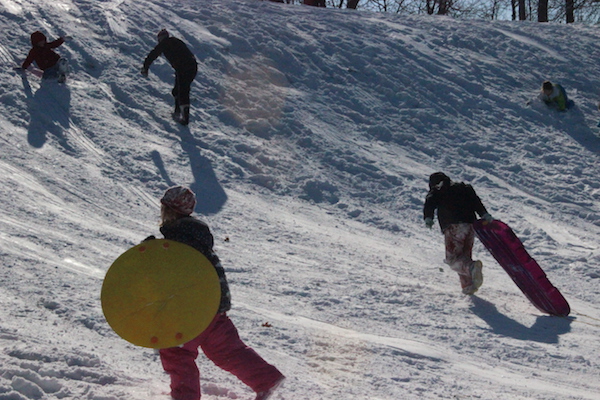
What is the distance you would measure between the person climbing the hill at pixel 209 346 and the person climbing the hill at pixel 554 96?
12.1m

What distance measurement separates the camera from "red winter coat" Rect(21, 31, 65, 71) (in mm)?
10383

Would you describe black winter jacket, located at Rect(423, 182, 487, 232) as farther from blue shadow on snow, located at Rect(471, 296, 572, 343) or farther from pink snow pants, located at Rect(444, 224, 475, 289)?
blue shadow on snow, located at Rect(471, 296, 572, 343)

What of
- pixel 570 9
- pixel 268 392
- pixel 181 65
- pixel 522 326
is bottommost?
pixel 522 326

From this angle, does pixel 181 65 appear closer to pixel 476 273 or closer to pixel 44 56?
pixel 44 56

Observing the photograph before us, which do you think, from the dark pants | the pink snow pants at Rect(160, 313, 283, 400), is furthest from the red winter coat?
the pink snow pants at Rect(160, 313, 283, 400)

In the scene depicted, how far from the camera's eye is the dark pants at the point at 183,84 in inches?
403

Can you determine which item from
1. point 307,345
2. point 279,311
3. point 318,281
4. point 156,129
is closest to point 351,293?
point 318,281

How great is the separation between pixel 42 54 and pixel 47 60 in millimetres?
125

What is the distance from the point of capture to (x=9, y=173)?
25.3ft

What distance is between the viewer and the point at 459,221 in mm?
6238

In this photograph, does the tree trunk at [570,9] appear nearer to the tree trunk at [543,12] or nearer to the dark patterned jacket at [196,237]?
the tree trunk at [543,12]

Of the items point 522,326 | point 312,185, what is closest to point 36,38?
point 312,185

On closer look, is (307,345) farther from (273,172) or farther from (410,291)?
(273,172)

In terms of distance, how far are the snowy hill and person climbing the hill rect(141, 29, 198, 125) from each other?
1.21 feet
